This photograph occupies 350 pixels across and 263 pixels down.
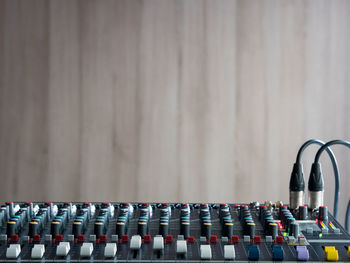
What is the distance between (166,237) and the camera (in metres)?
1.35

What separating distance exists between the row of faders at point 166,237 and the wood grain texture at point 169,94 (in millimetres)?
1922

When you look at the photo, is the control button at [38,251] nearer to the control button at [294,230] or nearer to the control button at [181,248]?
the control button at [181,248]

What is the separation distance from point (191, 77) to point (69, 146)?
105 centimetres

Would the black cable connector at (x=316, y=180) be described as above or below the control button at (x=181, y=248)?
above

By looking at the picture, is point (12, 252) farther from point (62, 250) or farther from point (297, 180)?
point (297, 180)

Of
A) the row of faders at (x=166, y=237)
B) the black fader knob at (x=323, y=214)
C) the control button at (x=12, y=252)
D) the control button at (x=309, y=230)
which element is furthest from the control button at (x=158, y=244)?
the black fader knob at (x=323, y=214)

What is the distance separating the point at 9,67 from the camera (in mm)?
3553

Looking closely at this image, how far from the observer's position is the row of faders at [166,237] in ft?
4.05

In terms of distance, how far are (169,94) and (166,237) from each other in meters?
2.27

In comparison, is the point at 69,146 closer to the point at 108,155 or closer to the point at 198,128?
the point at 108,155

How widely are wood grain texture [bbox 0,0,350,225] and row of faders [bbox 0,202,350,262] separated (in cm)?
192

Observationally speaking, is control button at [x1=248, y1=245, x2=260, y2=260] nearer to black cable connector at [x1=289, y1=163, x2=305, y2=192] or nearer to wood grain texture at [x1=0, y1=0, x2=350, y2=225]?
black cable connector at [x1=289, y1=163, x2=305, y2=192]

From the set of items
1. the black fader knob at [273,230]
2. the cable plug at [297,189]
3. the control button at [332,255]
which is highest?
the cable plug at [297,189]

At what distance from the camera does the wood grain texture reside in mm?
3543
